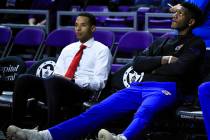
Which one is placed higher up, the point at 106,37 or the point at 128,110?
the point at 106,37

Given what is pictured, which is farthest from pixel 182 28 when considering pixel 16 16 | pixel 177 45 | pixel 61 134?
pixel 16 16

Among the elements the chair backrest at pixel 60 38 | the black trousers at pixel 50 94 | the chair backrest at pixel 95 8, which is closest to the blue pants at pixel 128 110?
the black trousers at pixel 50 94

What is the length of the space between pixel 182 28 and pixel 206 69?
440mm

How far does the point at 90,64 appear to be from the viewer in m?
6.16

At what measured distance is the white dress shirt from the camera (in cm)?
593

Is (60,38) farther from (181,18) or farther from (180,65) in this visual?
(180,65)

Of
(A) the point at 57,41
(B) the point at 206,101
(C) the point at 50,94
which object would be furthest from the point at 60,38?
(B) the point at 206,101

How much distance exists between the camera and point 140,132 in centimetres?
480

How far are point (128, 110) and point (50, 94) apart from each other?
2.62 feet

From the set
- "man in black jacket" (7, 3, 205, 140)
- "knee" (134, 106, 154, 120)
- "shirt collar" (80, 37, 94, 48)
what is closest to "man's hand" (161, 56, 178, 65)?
"man in black jacket" (7, 3, 205, 140)

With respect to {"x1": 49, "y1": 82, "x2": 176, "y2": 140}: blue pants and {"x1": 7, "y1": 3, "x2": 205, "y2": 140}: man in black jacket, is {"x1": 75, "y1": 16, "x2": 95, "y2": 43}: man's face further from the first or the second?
{"x1": 49, "y1": 82, "x2": 176, "y2": 140}: blue pants

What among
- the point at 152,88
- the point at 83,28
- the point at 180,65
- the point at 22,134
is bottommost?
the point at 22,134

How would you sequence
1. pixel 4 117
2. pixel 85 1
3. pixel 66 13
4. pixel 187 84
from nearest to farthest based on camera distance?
1. pixel 187 84
2. pixel 4 117
3. pixel 66 13
4. pixel 85 1

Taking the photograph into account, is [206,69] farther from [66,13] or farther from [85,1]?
[85,1]
